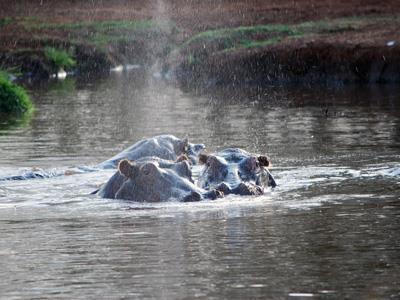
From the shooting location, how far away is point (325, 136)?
74.8ft

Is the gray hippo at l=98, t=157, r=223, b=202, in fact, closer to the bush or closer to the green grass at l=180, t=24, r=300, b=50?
the bush

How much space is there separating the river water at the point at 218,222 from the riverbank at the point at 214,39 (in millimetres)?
14265

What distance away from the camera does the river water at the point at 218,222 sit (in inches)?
370

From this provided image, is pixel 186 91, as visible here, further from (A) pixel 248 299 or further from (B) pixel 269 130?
(A) pixel 248 299

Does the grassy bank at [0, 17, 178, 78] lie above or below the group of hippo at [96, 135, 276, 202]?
above

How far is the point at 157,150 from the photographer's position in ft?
59.3

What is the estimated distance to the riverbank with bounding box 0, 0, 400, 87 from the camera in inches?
1629

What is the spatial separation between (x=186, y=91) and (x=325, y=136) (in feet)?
51.3

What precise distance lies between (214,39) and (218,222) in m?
36.8

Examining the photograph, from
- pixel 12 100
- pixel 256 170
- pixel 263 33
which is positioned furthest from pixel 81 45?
pixel 256 170

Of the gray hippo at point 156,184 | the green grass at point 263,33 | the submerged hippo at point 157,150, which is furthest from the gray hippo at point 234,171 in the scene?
the green grass at point 263,33

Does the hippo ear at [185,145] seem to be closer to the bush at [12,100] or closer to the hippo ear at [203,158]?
the hippo ear at [203,158]

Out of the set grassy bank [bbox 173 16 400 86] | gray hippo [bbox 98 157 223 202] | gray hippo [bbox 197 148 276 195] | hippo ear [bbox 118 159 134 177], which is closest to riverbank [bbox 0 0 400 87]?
grassy bank [bbox 173 16 400 86]

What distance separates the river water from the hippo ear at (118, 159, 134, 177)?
1.54 feet
